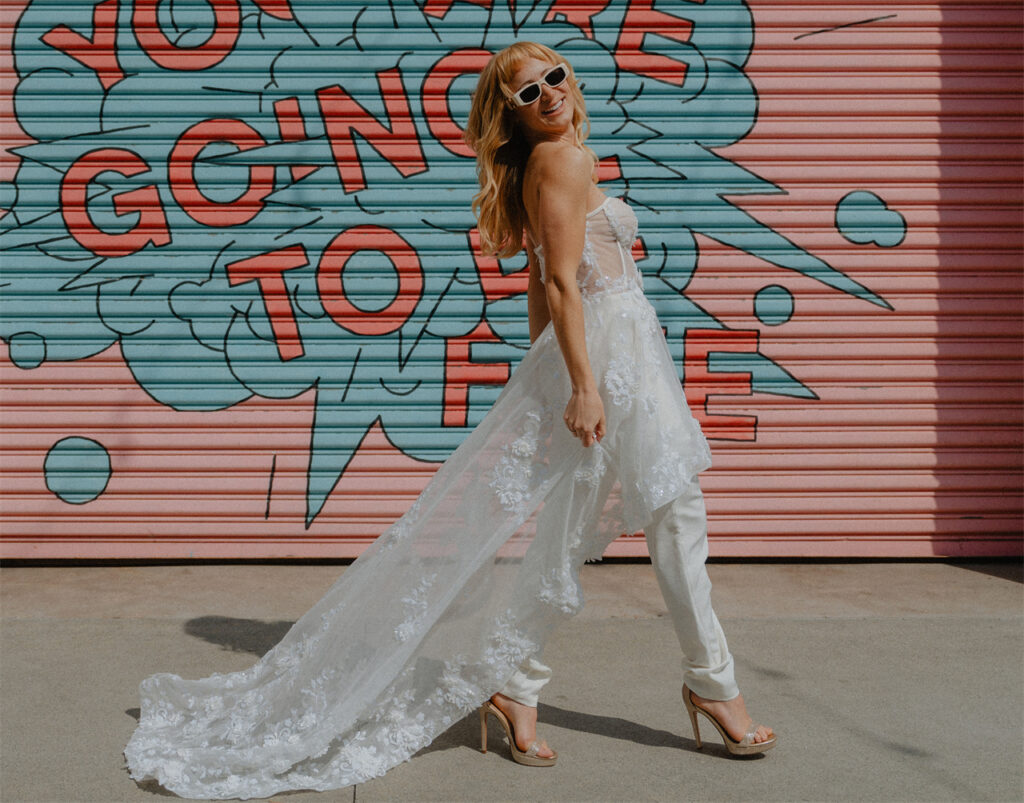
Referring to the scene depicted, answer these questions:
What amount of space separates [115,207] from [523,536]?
127 inches

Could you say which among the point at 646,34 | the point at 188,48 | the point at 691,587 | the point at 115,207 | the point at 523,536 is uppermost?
the point at 646,34

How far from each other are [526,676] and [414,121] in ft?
10.2

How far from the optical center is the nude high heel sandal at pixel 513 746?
293cm

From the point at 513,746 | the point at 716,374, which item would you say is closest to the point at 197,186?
the point at 716,374

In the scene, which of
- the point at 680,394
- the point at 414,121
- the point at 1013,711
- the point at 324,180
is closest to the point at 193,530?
the point at 324,180

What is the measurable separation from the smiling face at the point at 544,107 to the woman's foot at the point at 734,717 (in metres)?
1.69

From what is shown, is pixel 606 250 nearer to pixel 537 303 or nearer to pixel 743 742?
pixel 537 303

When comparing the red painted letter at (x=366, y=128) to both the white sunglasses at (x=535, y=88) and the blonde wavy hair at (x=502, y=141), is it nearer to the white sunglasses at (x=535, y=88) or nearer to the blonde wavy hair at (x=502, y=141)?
the blonde wavy hair at (x=502, y=141)

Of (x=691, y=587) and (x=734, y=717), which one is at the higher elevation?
(x=691, y=587)

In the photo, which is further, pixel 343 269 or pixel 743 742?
pixel 343 269

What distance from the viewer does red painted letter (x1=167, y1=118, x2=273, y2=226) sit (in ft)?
16.7

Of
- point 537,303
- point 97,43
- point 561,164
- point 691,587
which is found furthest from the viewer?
point 97,43

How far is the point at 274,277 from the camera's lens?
16.8 feet

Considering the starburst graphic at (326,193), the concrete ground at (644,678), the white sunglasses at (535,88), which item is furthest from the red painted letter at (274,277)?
the white sunglasses at (535,88)
